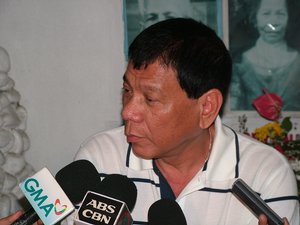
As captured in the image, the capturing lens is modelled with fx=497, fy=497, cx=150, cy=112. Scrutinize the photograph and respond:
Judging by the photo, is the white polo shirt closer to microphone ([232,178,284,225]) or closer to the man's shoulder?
the man's shoulder

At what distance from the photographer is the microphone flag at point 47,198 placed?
112cm

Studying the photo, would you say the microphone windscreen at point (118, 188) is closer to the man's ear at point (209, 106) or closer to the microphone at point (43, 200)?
the microphone at point (43, 200)

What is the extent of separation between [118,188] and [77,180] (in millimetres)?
114

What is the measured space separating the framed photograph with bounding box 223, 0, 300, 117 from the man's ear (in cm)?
108

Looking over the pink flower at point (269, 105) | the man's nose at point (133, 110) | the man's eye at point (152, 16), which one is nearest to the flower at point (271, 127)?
the pink flower at point (269, 105)

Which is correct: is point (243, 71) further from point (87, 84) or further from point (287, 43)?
point (87, 84)

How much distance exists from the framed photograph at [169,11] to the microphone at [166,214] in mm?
1417

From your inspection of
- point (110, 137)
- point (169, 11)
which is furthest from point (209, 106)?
point (169, 11)

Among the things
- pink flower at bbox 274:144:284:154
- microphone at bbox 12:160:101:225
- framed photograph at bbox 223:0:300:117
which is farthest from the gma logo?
framed photograph at bbox 223:0:300:117

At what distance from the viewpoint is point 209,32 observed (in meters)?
1.50

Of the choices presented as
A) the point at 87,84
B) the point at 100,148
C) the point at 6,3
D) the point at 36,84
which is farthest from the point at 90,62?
the point at 100,148

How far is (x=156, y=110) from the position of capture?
1.42m

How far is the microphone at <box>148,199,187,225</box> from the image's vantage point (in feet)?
4.05

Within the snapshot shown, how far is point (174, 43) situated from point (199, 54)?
0.08 metres
